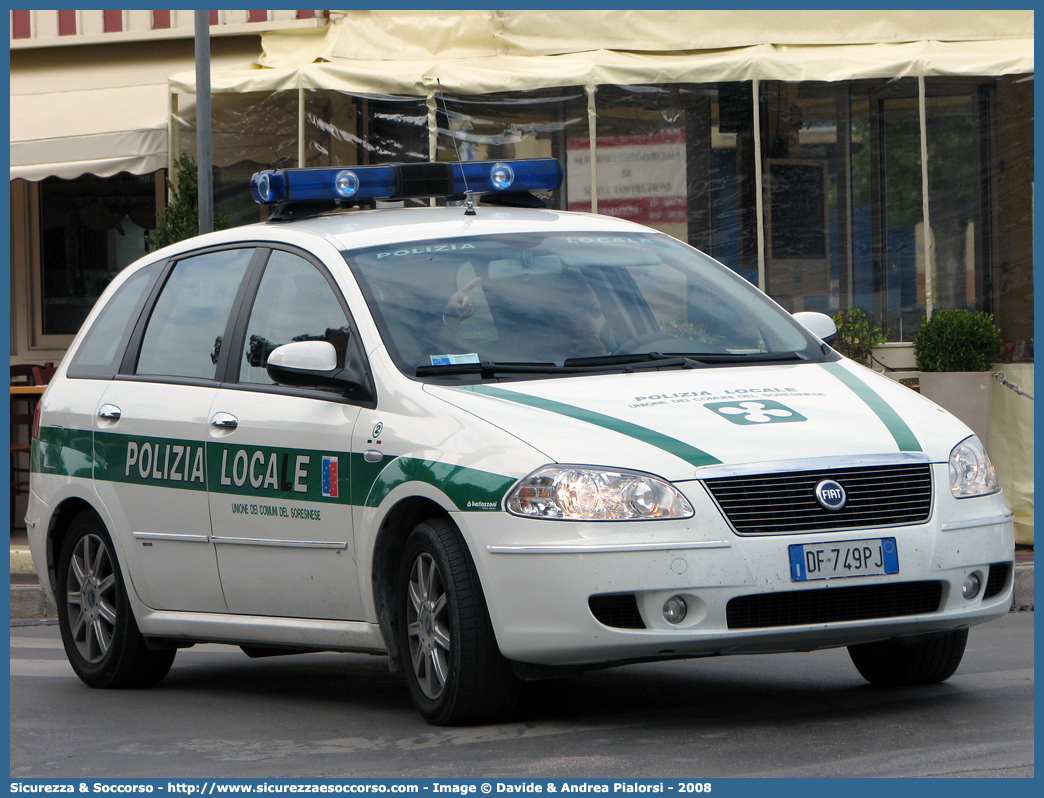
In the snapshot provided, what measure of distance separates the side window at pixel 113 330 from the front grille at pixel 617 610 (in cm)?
311

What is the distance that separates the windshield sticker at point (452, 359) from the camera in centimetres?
599

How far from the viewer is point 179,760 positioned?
5.52m

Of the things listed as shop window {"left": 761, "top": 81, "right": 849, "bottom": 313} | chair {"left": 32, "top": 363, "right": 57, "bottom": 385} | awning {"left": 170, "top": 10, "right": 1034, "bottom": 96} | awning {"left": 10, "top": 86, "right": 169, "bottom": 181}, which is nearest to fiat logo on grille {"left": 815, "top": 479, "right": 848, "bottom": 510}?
awning {"left": 170, "top": 10, "right": 1034, "bottom": 96}

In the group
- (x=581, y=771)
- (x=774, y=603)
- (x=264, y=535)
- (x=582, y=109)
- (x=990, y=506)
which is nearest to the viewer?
(x=581, y=771)

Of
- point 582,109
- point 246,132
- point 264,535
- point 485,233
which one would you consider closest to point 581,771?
point 264,535

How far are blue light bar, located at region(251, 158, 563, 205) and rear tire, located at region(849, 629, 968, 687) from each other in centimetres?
242

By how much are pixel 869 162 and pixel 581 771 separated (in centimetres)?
979

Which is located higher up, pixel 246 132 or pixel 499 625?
pixel 246 132

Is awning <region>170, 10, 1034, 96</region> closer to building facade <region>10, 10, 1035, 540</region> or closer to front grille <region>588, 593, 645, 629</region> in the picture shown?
building facade <region>10, 10, 1035, 540</region>

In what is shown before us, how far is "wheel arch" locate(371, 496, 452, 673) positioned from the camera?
19.4 feet

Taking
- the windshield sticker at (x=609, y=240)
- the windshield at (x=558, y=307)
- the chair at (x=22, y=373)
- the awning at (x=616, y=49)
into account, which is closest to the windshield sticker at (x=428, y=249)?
the windshield at (x=558, y=307)

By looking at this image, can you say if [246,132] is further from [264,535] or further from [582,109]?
[264,535]

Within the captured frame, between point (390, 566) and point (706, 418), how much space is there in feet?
4.02

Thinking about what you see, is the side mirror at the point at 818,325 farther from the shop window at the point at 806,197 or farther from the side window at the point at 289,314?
the shop window at the point at 806,197
